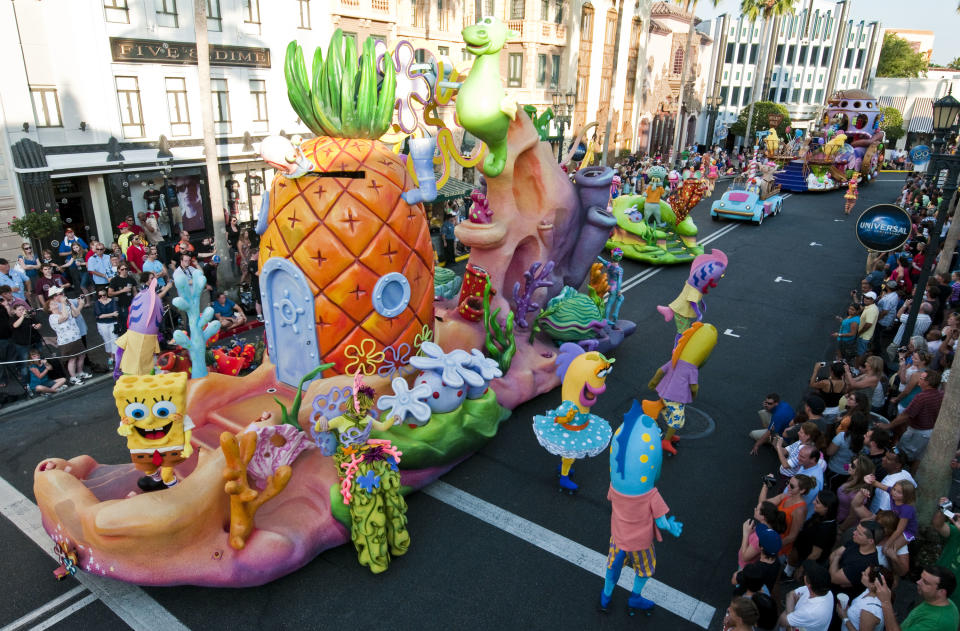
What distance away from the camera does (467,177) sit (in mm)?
27078

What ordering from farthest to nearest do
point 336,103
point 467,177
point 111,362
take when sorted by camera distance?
point 467,177 < point 111,362 < point 336,103

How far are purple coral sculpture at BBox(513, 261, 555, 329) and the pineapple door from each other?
3.35 m

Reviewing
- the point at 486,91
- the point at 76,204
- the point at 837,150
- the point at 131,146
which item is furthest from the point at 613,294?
the point at 837,150

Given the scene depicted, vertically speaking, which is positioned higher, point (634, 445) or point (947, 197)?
point (947, 197)

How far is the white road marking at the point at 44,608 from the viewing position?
534cm

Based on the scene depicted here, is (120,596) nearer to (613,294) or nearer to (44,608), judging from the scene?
(44,608)

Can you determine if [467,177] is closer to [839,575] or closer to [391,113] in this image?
[391,113]

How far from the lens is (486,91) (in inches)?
335

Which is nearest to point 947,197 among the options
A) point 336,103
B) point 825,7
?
point 336,103

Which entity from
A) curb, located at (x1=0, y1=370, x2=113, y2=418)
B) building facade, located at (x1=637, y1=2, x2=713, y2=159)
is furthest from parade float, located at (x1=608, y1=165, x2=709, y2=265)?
building facade, located at (x1=637, y1=2, x2=713, y2=159)

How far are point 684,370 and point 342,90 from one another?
16.8 feet

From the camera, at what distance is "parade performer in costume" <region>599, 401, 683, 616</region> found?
5047 mm

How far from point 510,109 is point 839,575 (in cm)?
651

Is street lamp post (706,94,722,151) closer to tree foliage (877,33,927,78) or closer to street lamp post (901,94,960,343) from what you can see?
tree foliage (877,33,927,78)
